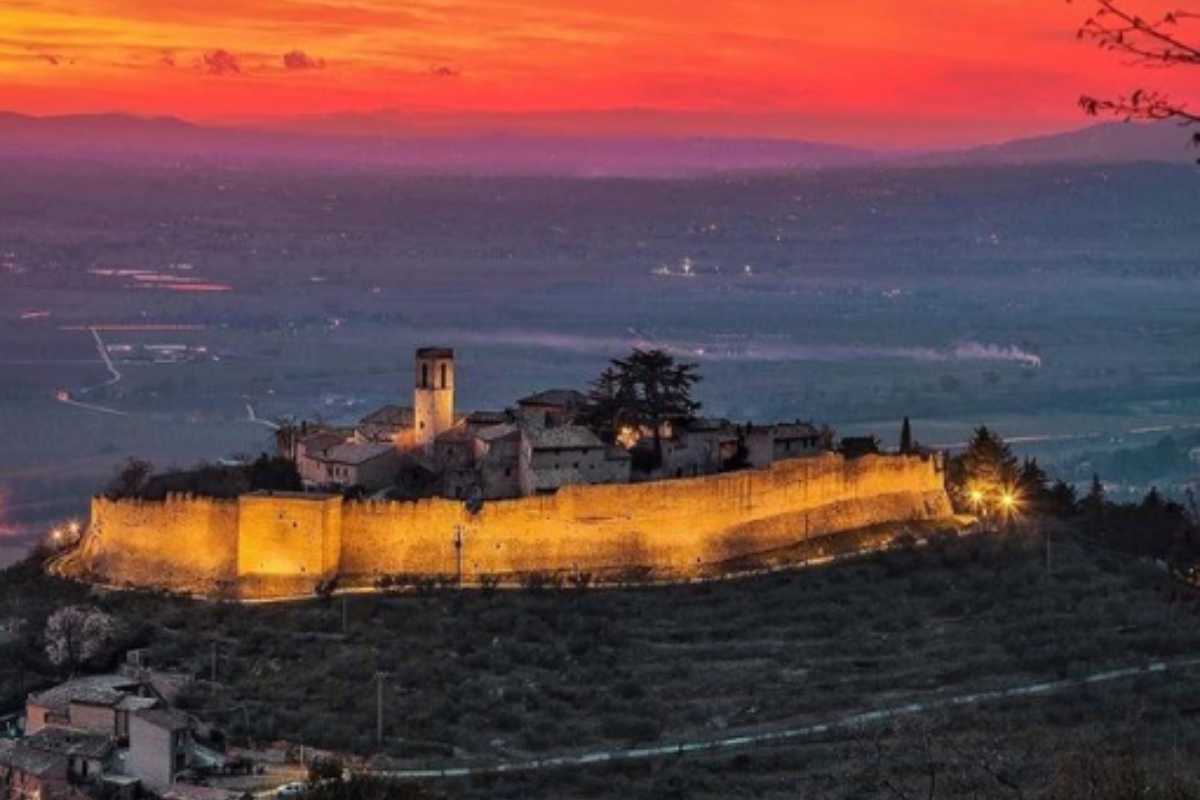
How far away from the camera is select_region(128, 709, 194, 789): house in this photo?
29562 mm

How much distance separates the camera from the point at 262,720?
31.2 metres

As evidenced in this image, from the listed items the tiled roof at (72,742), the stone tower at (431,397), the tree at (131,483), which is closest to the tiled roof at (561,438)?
the stone tower at (431,397)

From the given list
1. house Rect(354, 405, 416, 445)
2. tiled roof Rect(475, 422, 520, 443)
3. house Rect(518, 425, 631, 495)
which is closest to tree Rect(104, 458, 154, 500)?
house Rect(354, 405, 416, 445)

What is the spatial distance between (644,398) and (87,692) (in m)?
11.1

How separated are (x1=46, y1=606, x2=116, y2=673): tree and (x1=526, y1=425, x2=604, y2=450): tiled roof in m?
6.82

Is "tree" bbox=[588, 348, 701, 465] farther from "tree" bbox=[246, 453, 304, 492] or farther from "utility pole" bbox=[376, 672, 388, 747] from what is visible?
"utility pole" bbox=[376, 672, 388, 747]

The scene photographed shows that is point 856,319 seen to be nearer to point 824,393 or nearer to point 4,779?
point 824,393

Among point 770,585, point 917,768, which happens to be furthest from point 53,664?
point 917,768

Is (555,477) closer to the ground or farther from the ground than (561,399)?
closer to the ground

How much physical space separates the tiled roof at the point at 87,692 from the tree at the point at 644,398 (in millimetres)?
9327

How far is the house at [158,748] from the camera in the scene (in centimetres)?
2956

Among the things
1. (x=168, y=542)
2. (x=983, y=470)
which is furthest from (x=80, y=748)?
(x=983, y=470)

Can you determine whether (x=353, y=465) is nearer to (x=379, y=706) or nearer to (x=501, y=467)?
(x=501, y=467)

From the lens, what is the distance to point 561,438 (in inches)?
1426
